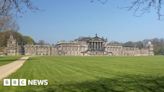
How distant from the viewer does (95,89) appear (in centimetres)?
1761

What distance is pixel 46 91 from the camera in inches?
679

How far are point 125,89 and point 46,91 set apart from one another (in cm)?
362

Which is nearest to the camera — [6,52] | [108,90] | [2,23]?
[108,90]

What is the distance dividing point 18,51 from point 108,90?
18483 cm

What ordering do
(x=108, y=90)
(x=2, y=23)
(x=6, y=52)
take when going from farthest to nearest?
(x=6, y=52)
(x=2, y=23)
(x=108, y=90)

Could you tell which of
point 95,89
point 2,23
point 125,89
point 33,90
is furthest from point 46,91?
point 2,23

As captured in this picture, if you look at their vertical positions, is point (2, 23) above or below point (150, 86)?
above

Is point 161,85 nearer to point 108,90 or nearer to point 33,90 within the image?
point 108,90

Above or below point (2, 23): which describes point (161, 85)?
below

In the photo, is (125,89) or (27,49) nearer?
(125,89)

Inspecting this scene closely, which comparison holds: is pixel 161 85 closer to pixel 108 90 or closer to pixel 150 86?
pixel 150 86

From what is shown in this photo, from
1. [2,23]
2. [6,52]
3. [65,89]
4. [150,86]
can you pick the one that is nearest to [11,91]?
[65,89]

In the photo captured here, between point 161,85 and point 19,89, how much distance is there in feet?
22.5

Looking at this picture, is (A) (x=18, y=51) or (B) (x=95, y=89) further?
(A) (x=18, y=51)
